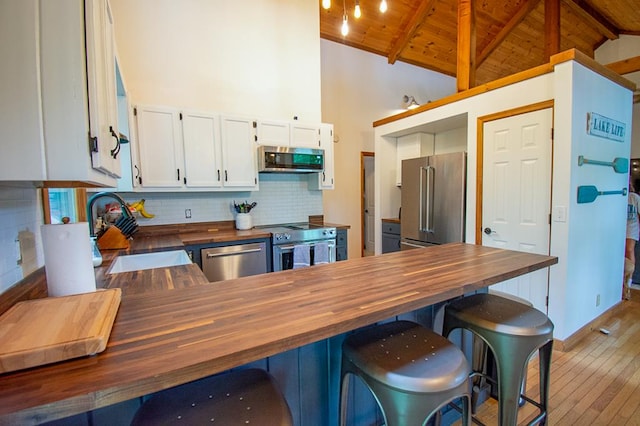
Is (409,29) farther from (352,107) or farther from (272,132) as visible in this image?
(272,132)

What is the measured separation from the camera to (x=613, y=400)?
74.4 inches

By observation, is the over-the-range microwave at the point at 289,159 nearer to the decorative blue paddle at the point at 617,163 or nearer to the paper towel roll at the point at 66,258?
the paper towel roll at the point at 66,258

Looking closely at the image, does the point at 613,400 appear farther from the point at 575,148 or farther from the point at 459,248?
the point at 575,148

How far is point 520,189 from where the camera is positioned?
271 centimetres

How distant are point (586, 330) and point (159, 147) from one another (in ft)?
14.4

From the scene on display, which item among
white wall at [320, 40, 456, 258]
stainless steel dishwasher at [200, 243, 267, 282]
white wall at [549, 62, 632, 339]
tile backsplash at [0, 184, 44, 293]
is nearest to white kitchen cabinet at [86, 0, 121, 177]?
tile backsplash at [0, 184, 44, 293]

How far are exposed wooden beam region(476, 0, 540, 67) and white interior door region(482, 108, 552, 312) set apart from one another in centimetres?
325

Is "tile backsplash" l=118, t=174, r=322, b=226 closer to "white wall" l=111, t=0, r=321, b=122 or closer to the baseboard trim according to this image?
"white wall" l=111, t=0, r=321, b=122

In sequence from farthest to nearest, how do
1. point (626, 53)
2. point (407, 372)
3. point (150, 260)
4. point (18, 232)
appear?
point (626, 53) < point (150, 260) < point (18, 232) < point (407, 372)

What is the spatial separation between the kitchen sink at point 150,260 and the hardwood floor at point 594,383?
2342 millimetres

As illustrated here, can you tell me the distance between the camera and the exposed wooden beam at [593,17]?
14.7ft

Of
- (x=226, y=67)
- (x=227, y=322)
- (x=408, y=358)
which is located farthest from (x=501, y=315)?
(x=226, y=67)

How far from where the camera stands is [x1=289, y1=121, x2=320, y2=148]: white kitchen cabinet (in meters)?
3.51

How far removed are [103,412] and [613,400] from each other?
2.81m
